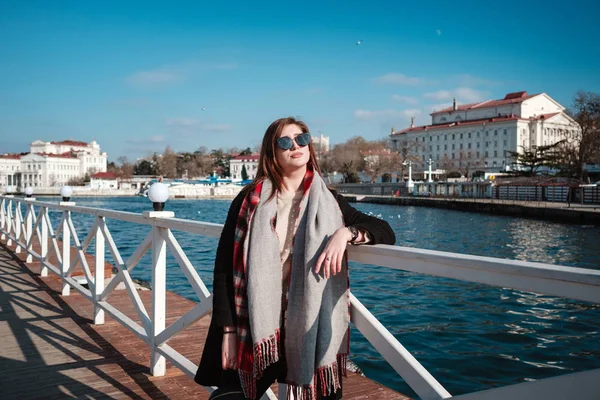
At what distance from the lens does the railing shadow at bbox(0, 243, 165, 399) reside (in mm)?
3213

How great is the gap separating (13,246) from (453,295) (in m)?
9.35

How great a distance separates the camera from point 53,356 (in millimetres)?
3844

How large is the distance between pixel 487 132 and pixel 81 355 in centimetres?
10153

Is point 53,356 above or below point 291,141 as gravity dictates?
below

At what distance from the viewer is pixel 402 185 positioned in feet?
259

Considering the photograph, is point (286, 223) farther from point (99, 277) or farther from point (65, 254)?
point (65, 254)

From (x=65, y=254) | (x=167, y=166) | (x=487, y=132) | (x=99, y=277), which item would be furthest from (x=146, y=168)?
(x=99, y=277)

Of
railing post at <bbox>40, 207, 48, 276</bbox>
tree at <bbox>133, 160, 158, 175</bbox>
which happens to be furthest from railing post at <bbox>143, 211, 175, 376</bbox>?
tree at <bbox>133, 160, 158, 175</bbox>

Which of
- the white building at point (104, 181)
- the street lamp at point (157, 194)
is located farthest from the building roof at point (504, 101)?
the street lamp at point (157, 194)

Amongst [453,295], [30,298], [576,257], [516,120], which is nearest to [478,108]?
[516,120]

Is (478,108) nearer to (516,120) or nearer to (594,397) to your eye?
(516,120)

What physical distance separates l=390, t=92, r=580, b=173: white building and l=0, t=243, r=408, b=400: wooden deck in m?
90.2

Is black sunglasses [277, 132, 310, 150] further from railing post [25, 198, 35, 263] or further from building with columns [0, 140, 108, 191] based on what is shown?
building with columns [0, 140, 108, 191]

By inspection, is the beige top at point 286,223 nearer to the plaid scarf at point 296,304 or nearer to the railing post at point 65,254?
the plaid scarf at point 296,304
